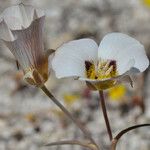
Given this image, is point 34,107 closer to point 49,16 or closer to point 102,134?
point 102,134

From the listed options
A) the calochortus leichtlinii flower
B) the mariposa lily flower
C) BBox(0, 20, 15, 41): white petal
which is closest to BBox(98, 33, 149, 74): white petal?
the mariposa lily flower

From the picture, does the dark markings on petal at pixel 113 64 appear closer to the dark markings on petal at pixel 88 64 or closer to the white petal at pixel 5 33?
the dark markings on petal at pixel 88 64

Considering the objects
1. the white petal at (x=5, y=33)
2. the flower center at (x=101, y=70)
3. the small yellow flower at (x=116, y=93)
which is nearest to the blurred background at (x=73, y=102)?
the small yellow flower at (x=116, y=93)

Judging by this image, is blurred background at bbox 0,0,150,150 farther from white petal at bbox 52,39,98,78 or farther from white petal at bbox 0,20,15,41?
white petal at bbox 0,20,15,41

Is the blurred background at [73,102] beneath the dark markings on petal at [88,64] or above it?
beneath

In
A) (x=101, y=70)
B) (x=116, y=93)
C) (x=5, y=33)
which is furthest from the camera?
(x=116, y=93)

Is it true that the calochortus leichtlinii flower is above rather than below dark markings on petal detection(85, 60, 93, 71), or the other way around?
above

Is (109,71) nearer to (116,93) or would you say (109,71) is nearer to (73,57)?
(73,57)

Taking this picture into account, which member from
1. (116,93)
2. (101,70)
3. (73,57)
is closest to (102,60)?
(101,70)
